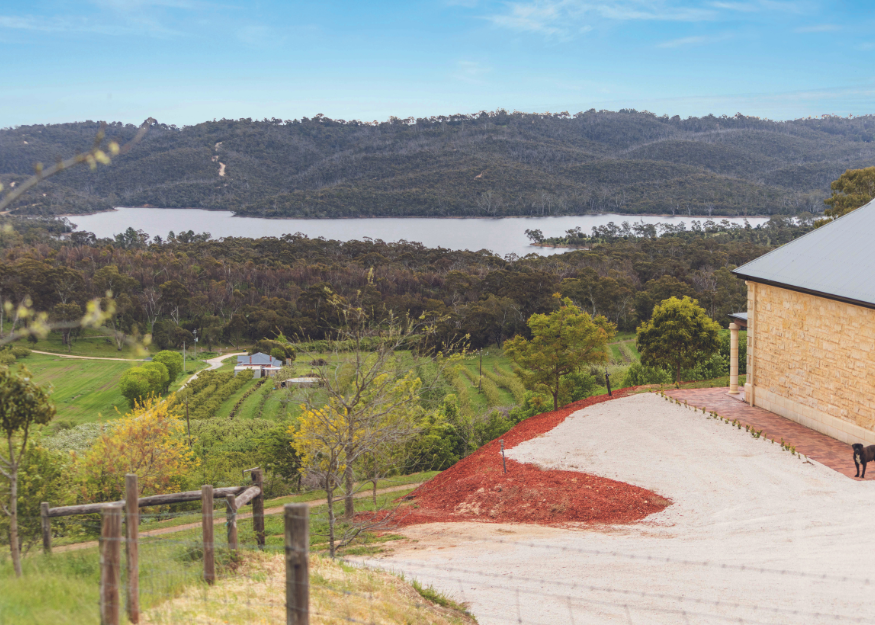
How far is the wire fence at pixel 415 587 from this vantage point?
5.58 m

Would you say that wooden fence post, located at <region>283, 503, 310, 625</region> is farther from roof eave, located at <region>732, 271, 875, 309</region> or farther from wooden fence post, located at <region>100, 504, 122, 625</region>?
roof eave, located at <region>732, 271, 875, 309</region>

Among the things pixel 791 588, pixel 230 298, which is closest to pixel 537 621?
pixel 791 588

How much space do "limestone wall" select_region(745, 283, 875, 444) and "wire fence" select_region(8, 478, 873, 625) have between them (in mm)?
7805

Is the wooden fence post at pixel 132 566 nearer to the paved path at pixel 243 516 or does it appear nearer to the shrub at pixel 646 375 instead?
the paved path at pixel 243 516

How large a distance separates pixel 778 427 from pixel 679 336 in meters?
9.39

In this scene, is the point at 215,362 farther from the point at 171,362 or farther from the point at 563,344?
Answer: the point at 563,344

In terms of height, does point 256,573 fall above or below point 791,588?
above

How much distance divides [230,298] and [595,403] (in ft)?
186

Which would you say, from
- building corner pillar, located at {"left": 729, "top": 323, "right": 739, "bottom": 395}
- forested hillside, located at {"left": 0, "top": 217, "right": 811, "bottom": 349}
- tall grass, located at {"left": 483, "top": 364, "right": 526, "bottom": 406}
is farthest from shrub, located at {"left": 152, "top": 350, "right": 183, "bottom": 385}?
building corner pillar, located at {"left": 729, "top": 323, "right": 739, "bottom": 395}

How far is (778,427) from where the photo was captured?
54.9 feet

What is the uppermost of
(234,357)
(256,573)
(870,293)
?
(870,293)

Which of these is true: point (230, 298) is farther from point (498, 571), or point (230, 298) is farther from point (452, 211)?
point (452, 211)

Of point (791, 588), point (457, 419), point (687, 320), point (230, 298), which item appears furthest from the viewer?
point (230, 298)

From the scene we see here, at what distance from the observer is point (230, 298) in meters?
71.1
